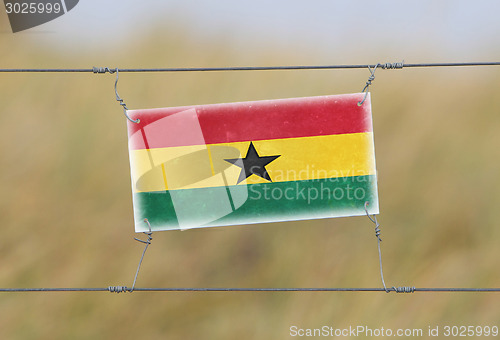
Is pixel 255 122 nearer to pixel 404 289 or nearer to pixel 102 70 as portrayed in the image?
pixel 102 70

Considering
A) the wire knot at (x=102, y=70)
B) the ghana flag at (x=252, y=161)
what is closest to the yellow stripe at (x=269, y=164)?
the ghana flag at (x=252, y=161)

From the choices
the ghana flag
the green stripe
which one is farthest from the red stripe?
the green stripe

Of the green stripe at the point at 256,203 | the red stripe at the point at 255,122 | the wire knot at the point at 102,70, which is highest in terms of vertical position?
the wire knot at the point at 102,70

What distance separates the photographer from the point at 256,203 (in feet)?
9.28

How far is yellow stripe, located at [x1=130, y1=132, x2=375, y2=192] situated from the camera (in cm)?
281

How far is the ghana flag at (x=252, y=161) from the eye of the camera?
2.82 metres

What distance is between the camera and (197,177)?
2836mm

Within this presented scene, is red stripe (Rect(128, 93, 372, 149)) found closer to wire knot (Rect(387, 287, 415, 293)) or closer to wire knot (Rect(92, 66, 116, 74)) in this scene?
wire knot (Rect(92, 66, 116, 74))

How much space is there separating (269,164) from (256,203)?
0.18 meters

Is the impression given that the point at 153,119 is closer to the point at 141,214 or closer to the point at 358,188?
the point at 141,214

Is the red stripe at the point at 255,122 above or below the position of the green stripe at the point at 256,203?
above

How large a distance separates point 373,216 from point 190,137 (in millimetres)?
887

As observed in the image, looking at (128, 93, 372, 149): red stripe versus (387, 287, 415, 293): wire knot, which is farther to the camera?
(128, 93, 372, 149): red stripe

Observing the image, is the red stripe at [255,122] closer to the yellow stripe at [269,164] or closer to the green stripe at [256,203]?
the yellow stripe at [269,164]
